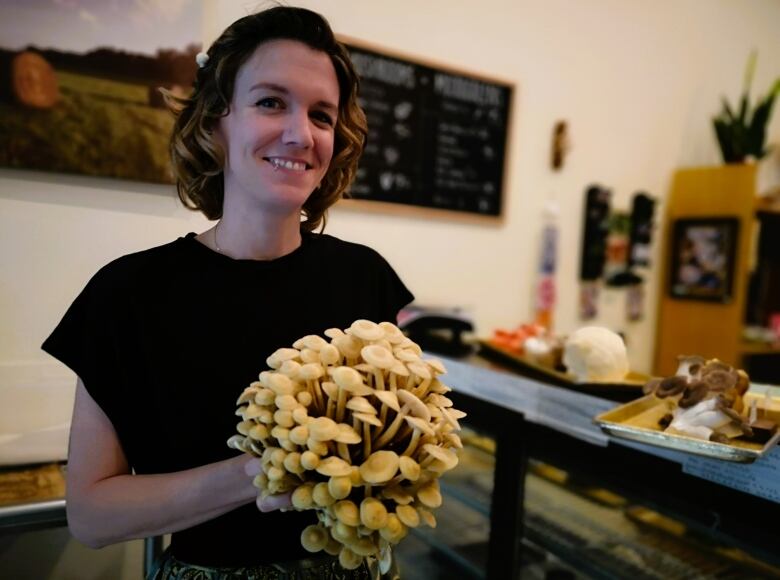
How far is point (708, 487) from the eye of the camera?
1.11 m

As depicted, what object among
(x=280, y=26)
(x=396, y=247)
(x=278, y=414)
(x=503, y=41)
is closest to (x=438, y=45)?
(x=503, y=41)

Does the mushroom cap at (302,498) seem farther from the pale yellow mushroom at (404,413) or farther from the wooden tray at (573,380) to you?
the wooden tray at (573,380)

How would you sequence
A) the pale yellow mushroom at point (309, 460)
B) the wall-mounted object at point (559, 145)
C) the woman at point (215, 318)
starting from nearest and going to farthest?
the pale yellow mushroom at point (309, 460), the woman at point (215, 318), the wall-mounted object at point (559, 145)

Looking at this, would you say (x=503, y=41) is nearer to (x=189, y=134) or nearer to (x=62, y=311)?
(x=189, y=134)

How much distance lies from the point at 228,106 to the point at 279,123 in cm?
11

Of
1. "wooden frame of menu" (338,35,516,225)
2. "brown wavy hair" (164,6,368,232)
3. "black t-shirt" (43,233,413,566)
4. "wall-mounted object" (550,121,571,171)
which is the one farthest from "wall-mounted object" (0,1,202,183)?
"wall-mounted object" (550,121,571,171)

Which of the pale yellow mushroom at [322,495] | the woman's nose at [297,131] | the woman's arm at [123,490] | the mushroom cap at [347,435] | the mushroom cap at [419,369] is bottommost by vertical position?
the woman's arm at [123,490]

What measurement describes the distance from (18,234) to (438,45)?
2061mm

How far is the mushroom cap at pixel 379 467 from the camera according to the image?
1.96 feet

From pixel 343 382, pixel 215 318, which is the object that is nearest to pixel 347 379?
pixel 343 382

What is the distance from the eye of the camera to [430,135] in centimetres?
253

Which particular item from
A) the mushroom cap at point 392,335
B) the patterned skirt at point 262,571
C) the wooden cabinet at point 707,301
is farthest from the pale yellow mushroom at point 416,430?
the wooden cabinet at point 707,301

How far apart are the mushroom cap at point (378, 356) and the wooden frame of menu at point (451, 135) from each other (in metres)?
1.60

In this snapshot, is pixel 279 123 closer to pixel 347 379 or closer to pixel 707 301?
pixel 347 379
